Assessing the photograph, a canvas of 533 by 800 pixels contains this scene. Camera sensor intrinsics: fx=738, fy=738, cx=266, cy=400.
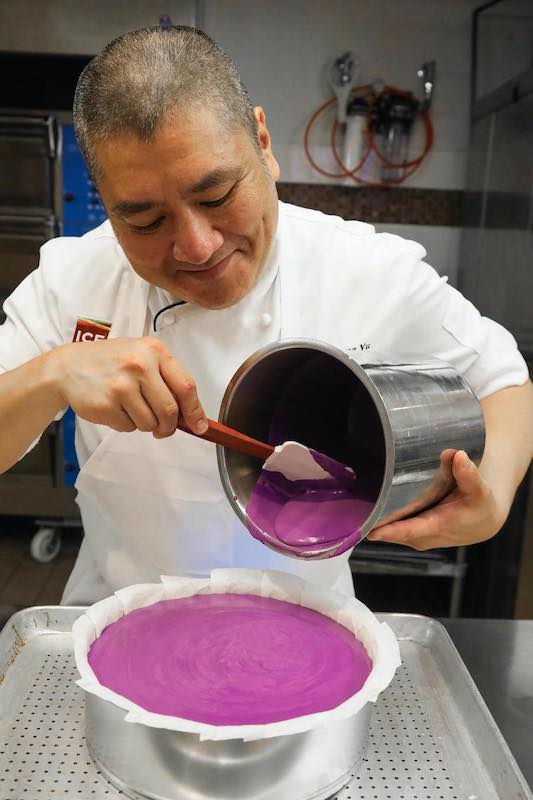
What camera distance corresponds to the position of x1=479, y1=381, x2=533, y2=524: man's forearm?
1282mm

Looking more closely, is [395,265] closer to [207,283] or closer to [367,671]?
[207,283]

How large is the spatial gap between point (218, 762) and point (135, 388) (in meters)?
0.49

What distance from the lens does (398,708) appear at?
113cm

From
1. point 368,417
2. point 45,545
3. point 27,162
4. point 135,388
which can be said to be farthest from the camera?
point 45,545

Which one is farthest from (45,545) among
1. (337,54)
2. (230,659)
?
(230,659)

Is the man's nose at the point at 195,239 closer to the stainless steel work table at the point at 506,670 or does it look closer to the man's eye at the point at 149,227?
the man's eye at the point at 149,227

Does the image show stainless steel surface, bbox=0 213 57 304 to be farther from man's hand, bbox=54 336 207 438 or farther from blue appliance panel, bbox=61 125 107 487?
man's hand, bbox=54 336 207 438

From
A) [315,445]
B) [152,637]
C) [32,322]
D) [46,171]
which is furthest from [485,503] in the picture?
[46,171]

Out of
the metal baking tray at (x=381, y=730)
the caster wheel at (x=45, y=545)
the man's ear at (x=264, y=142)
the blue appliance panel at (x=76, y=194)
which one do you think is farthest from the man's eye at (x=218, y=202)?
the caster wheel at (x=45, y=545)

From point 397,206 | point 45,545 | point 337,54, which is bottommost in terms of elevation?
point 45,545

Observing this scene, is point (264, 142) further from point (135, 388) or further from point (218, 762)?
point (218, 762)

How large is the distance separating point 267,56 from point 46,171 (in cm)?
121

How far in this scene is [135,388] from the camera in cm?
101

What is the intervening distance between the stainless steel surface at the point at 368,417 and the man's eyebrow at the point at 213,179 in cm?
25
